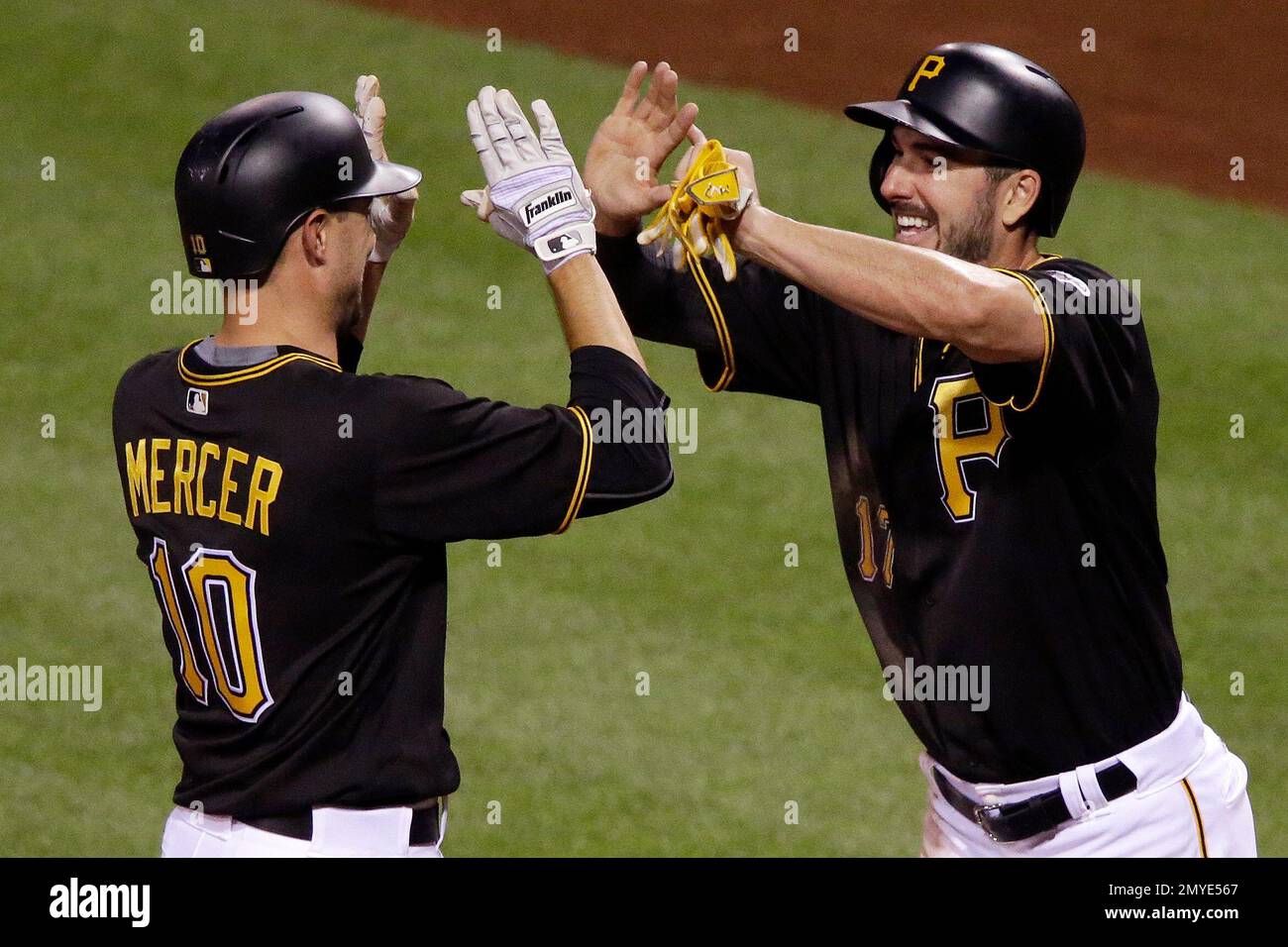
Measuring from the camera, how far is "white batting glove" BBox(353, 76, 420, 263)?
4.26 meters

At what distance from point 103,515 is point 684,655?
2911 mm

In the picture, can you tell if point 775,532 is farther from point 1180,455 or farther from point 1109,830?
point 1109,830

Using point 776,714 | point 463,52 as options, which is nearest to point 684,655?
point 776,714

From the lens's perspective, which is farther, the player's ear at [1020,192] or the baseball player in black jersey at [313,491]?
the player's ear at [1020,192]

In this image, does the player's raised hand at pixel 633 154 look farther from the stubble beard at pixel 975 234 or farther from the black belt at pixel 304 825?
the black belt at pixel 304 825

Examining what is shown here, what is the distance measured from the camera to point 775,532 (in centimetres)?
Result: 849

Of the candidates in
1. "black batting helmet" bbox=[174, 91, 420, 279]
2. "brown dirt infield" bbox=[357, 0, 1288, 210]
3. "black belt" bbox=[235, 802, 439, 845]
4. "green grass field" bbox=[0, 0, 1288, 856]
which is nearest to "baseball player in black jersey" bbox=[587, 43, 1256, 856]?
"black batting helmet" bbox=[174, 91, 420, 279]

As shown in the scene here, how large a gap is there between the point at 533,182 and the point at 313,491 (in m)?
0.83

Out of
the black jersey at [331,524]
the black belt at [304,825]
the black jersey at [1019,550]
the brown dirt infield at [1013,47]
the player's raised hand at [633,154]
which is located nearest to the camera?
the black jersey at [331,524]

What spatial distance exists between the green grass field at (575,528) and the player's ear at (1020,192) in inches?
111

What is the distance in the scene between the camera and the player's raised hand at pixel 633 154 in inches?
166

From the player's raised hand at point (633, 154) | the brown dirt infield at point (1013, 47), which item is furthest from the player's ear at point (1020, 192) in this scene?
the brown dirt infield at point (1013, 47)

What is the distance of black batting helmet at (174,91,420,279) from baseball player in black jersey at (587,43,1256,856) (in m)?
0.80

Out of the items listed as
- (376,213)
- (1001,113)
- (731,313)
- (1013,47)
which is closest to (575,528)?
(731,313)
